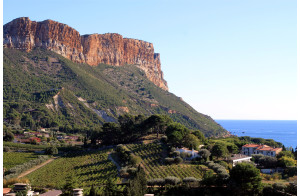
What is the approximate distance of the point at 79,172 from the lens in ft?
140

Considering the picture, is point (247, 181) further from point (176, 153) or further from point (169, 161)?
point (176, 153)

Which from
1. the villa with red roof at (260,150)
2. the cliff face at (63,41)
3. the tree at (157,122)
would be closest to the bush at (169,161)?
the tree at (157,122)

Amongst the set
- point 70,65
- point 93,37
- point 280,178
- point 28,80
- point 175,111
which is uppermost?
point 93,37

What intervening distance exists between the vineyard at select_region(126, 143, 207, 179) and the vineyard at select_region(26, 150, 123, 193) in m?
4.78

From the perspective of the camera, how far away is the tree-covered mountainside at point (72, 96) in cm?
10144

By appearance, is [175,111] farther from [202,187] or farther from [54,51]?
[202,187]

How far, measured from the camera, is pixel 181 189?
3184 cm

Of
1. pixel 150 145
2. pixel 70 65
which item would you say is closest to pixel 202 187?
pixel 150 145

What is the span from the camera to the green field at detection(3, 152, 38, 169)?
47838 millimetres

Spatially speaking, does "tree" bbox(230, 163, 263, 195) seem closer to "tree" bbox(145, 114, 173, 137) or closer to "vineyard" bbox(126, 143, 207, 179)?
"vineyard" bbox(126, 143, 207, 179)

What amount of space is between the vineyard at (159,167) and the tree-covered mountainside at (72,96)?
53.0 metres

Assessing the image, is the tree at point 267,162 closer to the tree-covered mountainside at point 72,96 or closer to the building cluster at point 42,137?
the building cluster at point 42,137

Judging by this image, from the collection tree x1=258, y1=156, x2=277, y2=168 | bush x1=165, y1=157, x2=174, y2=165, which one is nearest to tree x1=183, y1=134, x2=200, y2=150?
bush x1=165, y1=157, x2=174, y2=165

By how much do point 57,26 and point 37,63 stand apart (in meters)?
28.2
